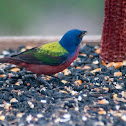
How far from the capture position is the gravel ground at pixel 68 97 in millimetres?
2584

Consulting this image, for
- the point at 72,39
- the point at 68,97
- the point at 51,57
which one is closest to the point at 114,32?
the point at 72,39

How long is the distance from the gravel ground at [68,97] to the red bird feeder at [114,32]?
153 mm

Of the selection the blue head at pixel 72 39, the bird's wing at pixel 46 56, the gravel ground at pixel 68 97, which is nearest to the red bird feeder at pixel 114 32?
the gravel ground at pixel 68 97

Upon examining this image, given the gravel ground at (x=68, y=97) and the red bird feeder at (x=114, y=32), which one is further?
the red bird feeder at (x=114, y=32)

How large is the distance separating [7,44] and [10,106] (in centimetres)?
221

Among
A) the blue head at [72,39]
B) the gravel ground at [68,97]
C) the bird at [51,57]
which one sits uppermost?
the blue head at [72,39]

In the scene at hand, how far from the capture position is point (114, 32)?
151 inches

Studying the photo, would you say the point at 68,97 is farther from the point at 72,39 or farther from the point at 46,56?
the point at 72,39

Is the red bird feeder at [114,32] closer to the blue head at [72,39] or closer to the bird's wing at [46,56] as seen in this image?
the blue head at [72,39]

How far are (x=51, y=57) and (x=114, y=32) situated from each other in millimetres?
1183

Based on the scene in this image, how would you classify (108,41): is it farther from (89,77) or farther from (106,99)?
(106,99)

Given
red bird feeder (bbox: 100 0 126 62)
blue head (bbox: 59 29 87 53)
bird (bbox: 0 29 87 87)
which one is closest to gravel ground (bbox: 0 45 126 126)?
red bird feeder (bbox: 100 0 126 62)

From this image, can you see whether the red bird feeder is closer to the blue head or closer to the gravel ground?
the gravel ground

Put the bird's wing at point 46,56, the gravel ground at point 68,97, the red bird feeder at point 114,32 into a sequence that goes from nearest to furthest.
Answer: the gravel ground at point 68,97 < the bird's wing at point 46,56 < the red bird feeder at point 114,32
